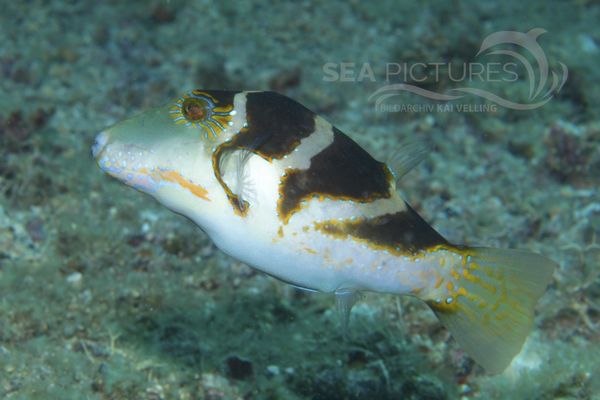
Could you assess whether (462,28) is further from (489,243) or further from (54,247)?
(54,247)

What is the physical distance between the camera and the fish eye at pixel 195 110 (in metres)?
2.25

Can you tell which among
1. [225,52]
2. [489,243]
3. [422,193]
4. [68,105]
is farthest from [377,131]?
[68,105]

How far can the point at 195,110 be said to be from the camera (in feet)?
7.38

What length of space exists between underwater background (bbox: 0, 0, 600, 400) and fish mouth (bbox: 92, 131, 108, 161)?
1.73m

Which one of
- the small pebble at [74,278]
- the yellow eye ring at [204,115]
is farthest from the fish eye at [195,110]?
the small pebble at [74,278]

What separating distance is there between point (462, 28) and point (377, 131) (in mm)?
2719

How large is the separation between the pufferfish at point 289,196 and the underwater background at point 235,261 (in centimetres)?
138

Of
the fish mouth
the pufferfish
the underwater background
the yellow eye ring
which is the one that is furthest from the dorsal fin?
the underwater background

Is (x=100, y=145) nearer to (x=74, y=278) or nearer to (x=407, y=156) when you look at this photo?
(x=407, y=156)

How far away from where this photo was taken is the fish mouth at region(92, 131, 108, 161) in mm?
2246

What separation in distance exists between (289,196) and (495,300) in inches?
42.9

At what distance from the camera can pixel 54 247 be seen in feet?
13.9

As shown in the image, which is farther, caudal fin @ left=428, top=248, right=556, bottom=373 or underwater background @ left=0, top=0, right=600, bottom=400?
underwater background @ left=0, top=0, right=600, bottom=400

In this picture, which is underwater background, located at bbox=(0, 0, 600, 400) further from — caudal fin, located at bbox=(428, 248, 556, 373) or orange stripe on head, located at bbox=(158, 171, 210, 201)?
orange stripe on head, located at bbox=(158, 171, 210, 201)
